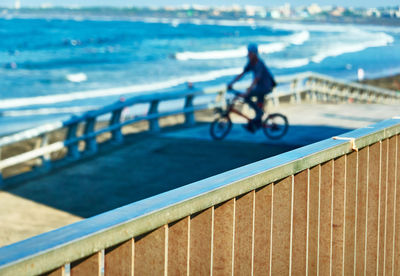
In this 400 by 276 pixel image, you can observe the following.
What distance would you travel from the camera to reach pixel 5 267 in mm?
1884

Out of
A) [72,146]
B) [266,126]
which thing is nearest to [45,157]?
[72,146]

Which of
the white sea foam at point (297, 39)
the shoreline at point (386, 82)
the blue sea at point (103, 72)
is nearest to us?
the blue sea at point (103, 72)

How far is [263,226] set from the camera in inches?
127

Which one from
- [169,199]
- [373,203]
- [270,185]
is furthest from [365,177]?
[169,199]

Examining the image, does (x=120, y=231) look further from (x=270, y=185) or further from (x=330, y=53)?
(x=330, y=53)

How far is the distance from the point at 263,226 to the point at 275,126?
420 inches

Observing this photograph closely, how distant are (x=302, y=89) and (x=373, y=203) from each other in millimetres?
17281

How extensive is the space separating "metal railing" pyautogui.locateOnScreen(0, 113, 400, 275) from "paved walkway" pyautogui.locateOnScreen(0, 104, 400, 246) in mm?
A: 4912

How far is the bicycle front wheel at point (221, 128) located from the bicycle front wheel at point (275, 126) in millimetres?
696

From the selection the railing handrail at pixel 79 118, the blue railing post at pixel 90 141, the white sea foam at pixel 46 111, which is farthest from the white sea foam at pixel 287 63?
the blue railing post at pixel 90 141

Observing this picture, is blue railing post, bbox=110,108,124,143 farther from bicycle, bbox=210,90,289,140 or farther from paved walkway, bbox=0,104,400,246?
bicycle, bbox=210,90,289,140

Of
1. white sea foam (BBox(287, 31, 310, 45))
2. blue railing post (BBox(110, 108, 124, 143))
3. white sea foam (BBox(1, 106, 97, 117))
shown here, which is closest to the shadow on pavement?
blue railing post (BBox(110, 108, 124, 143))

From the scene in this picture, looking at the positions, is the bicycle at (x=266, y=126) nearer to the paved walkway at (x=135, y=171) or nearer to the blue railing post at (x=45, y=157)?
the paved walkway at (x=135, y=171)

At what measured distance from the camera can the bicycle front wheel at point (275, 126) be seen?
45.3 ft
